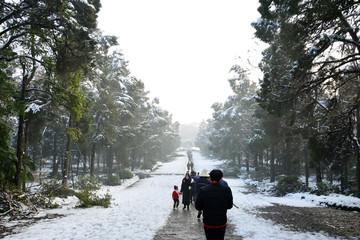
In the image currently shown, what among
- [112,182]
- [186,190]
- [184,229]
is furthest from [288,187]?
[112,182]

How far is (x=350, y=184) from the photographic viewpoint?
55.4 ft

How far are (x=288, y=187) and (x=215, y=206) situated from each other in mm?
17743

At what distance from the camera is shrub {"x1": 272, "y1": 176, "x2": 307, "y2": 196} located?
61.0ft

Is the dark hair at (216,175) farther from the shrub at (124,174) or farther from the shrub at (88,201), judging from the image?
the shrub at (124,174)

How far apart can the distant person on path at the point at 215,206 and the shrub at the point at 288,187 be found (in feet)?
54.7

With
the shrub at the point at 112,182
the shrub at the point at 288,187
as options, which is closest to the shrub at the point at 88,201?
the shrub at the point at 112,182

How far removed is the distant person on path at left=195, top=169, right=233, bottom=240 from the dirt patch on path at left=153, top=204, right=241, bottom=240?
3156 millimetres

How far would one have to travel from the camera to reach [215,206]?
408cm

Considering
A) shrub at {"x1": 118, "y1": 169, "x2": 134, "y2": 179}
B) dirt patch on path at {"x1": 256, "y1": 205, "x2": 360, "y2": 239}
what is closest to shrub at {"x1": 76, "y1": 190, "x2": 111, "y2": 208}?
dirt patch on path at {"x1": 256, "y1": 205, "x2": 360, "y2": 239}

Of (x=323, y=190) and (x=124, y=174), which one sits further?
(x=124, y=174)

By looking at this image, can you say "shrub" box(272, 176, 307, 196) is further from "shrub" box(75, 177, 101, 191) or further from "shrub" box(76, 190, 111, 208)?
"shrub" box(75, 177, 101, 191)

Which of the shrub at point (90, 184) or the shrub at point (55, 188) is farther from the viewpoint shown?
the shrub at point (55, 188)

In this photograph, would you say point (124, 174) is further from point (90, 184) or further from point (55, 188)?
point (90, 184)

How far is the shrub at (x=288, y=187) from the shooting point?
18.6 meters
